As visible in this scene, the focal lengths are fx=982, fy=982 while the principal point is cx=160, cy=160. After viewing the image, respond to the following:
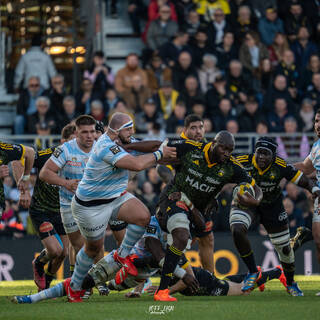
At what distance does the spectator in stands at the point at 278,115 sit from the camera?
23.1 metres

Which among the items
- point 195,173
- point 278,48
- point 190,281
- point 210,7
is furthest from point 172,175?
point 210,7

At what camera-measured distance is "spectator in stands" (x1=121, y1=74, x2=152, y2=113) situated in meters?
→ 22.9

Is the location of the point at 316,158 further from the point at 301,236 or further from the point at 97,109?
the point at 97,109

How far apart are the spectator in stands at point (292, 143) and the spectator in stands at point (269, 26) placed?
3009 mm

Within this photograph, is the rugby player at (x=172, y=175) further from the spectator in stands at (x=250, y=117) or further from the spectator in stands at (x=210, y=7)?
the spectator in stands at (x=210, y=7)

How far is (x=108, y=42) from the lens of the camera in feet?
85.8

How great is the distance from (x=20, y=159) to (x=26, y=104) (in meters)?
8.47

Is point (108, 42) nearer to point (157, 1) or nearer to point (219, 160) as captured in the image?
point (157, 1)

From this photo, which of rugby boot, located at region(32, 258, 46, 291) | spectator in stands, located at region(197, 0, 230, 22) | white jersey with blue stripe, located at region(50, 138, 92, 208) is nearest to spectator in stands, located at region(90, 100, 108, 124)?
spectator in stands, located at region(197, 0, 230, 22)

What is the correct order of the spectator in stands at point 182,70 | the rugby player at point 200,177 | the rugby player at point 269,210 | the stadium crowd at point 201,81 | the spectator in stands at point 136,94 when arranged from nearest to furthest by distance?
1. the rugby player at point 200,177
2. the rugby player at point 269,210
3. the stadium crowd at point 201,81
4. the spectator in stands at point 136,94
5. the spectator in stands at point 182,70

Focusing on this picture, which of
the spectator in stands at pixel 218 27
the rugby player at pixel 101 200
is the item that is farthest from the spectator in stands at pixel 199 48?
the rugby player at pixel 101 200

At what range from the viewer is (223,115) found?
22656mm

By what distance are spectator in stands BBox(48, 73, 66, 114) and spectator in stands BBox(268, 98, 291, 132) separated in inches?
194

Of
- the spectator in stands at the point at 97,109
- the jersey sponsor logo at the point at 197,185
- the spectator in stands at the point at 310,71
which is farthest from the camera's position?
the spectator in stands at the point at 310,71
